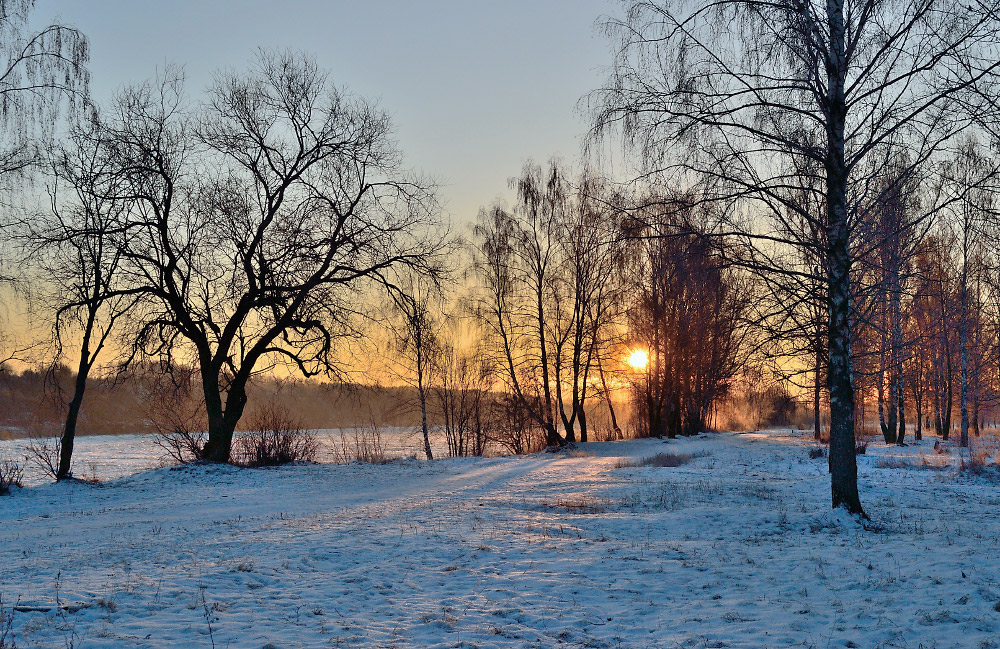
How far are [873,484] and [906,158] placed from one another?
740cm

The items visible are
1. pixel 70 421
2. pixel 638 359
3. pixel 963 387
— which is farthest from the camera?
pixel 638 359

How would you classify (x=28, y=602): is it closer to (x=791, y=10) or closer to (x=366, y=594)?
(x=366, y=594)

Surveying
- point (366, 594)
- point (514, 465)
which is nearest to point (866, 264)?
point (366, 594)

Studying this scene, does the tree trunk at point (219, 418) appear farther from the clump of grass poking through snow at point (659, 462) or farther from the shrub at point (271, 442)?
the clump of grass poking through snow at point (659, 462)

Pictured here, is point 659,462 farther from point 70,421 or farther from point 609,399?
point 70,421

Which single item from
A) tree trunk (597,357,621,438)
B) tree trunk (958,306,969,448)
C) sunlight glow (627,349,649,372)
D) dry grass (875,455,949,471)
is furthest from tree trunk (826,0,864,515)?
sunlight glow (627,349,649,372)

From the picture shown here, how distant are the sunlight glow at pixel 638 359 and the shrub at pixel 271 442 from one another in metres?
17.7

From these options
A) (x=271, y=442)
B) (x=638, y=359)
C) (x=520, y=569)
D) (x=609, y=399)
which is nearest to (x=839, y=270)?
(x=520, y=569)

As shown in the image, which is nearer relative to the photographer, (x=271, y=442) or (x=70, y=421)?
(x=70, y=421)

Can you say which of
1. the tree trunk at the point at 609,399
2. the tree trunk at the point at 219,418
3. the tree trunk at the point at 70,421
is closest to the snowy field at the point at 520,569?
the tree trunk at the point at 70,421

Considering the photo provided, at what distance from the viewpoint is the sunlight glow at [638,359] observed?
34250 millimetres

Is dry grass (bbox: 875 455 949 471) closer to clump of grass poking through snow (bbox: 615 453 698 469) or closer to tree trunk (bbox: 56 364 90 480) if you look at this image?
clump of grass poking through snow (bbox: 615 453 698 469)

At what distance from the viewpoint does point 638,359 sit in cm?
3503

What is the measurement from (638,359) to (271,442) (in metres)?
20.2
